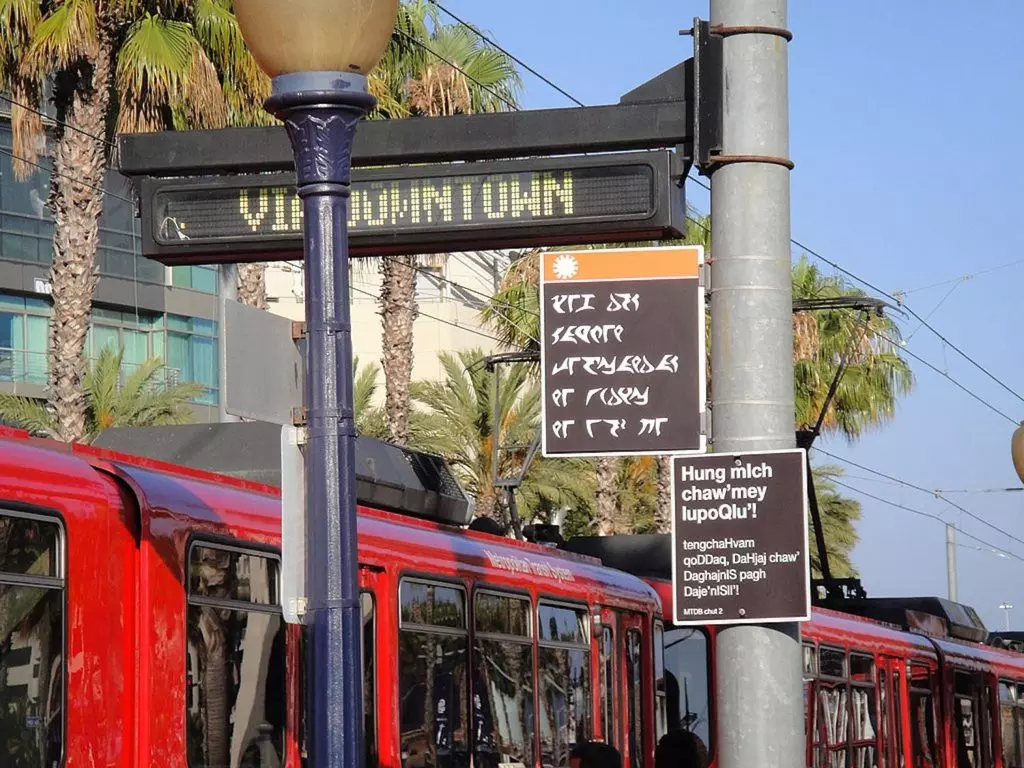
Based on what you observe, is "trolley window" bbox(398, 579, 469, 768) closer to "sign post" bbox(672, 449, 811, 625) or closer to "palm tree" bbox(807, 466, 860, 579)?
"sign post" bbox(672, 449, 811, 625)

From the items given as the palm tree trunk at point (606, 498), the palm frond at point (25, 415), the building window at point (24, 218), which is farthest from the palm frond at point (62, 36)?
the building window at point (24, 218)

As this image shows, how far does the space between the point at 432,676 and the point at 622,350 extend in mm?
4325

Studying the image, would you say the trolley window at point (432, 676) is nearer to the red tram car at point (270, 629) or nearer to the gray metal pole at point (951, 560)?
the red tram car at point (270, 629)

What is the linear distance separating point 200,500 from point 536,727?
4.62 m

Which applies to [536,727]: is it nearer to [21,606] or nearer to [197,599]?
[197,599]

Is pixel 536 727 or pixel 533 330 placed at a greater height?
pixel 533 330

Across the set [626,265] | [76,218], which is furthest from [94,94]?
[626,265]

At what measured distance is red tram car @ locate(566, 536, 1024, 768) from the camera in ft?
54.1

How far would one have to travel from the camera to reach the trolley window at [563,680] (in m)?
12.7

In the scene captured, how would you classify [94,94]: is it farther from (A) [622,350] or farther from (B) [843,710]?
(A) [622,350]

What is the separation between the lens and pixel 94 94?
21.4m

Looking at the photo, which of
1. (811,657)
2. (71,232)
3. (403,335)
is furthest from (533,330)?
(811,657)

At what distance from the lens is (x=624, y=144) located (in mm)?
7336

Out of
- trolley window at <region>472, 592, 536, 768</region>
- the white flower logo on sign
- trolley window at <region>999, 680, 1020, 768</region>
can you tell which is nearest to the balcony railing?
trolley window at <region>999, 680, 1020, 768</region>
